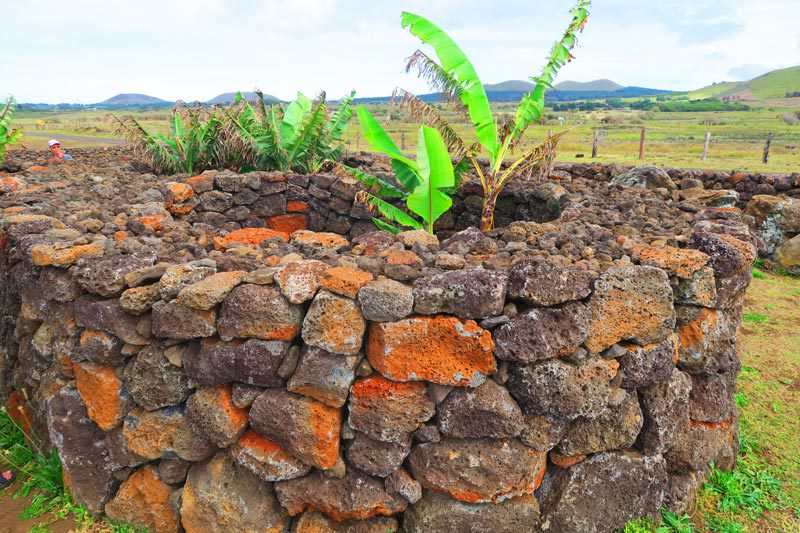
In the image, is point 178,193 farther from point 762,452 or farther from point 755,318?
point 755,318

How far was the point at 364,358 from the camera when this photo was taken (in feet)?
9.55

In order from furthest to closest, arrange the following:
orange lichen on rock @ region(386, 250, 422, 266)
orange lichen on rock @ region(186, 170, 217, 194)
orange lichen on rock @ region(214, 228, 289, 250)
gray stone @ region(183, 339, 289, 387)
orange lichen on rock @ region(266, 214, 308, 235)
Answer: orange lichen on rock @ region(266, 214, 308, 235) → orange lichen on rock @ region(186, 170, 217, 194) → orange lichen on rock @ region(214, 228, 289, 250) → orange lichen on rock @ region(386, 250, 422, 266) → gray stone @ region(183, 339, 289, 387)

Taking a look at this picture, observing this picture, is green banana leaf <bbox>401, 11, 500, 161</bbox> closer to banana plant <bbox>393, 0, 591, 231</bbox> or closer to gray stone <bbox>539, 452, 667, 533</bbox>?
banana plant <bbox>393, 0, 591, 231</bbox>

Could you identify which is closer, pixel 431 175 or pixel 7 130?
pixel 431 175

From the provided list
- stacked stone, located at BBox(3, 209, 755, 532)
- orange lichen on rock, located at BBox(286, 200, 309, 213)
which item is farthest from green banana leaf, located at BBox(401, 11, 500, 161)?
orange lichen on rock, located at BBox(286, 200, 309, 213)

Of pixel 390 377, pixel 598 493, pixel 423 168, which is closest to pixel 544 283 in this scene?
pixel 390 377

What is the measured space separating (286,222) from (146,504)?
3917 mm

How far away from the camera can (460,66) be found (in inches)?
201

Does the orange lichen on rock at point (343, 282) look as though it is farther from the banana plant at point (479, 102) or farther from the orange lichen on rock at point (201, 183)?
the orange lichen on rock at point (201, 183)

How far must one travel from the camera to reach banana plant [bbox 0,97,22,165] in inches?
307

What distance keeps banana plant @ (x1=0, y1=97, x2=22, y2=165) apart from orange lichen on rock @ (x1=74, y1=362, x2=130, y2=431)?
19.6 feet

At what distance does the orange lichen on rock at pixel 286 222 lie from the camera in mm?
6643

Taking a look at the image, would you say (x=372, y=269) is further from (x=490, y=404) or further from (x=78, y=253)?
(x=78, y=253)

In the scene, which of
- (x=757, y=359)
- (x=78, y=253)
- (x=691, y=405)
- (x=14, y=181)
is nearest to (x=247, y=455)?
(x=78, y=253)
